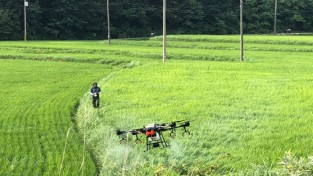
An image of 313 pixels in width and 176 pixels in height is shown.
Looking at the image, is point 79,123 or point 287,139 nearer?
point 287,139

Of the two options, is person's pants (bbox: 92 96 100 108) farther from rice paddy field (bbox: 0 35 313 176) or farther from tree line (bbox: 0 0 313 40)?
tree line (bbox: 0 0 313 40)

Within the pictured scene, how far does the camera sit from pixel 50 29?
54.7m

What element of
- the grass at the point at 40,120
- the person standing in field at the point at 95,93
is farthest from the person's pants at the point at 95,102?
the grass at the point at 40,120

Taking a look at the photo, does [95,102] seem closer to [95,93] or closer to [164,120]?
[95,93]

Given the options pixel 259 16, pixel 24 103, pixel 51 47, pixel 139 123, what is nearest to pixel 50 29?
pixel 51 47

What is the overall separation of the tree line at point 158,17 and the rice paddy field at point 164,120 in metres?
35.8

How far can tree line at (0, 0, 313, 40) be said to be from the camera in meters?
56.1

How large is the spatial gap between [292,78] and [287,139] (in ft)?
29.2

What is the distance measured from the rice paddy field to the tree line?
35.8 m

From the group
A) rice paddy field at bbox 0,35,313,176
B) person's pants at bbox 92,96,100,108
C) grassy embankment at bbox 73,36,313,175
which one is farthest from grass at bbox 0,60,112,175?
person's pants at bbox 92,96,100,108

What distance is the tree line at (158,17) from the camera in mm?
56125

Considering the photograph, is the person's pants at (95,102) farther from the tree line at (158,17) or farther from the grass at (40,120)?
the tree line at (158,17)

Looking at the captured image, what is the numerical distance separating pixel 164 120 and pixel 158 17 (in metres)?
56.1

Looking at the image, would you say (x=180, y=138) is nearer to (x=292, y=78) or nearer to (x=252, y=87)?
(x=252, y=87)
